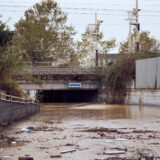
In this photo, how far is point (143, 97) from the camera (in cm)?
4156

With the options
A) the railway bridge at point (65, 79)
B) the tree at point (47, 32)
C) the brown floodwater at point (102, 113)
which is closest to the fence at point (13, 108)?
the brown floodwater at point (102, 113)

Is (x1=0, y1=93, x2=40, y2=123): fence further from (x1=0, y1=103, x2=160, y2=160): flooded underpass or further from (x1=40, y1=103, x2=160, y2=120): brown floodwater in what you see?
(x1=0, y1=103, x2=160, y2=160): flooded underpass

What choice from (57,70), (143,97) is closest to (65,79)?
(57,70)

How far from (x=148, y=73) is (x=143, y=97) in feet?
8.27

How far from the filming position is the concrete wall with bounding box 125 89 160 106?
127 feet

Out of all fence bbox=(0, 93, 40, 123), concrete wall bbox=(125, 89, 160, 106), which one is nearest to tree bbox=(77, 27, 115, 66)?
concrete wall bbox=(125, 89, 160, 106)

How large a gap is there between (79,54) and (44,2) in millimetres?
10660

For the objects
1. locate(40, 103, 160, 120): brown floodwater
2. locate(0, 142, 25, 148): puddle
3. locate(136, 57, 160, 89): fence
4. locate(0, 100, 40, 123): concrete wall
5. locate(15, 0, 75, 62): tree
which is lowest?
locate(40, 103, 160, 120): brown floodwater

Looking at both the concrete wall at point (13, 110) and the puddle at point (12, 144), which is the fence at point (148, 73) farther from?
the puddle at point (12, 144)

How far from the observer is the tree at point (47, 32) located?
71.2 m

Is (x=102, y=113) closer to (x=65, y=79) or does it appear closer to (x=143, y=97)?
(x=143, y=97)

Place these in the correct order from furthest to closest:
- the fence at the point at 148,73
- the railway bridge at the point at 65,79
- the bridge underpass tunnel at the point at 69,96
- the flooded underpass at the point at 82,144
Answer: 1. the bridge underpass tunnel at the point at 69,96
2. the railway bridge at the point at 65,79
3. the fence at the point at 148,73
4. the flooded underpass at the point at 82,144

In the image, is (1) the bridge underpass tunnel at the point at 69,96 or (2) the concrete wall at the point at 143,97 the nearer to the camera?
(2) the concrete wall at the point at 143,97

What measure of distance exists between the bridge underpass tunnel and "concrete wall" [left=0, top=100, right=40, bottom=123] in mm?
28954
